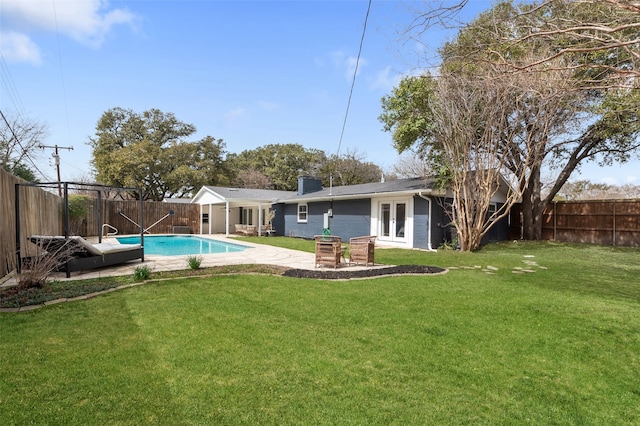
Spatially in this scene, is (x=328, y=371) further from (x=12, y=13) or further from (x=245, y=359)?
(x=12, y=13)

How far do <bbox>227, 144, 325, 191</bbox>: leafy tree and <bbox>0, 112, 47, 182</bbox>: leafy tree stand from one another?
16.5m

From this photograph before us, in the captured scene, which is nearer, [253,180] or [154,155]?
[154,155]

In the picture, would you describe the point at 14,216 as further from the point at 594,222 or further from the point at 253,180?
the point at 253,180

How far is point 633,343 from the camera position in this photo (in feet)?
13.1

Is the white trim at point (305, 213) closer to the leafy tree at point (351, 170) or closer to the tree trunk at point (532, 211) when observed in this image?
the tree trunk at point (532, 211)

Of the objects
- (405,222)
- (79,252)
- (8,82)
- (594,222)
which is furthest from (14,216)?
(594,222)

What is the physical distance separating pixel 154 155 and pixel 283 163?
13.4 meters

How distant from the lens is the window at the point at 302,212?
Result: 21094 millimetres

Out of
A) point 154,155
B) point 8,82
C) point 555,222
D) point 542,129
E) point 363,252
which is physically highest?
point 8,82

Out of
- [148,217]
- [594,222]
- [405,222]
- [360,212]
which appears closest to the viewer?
[405,222]

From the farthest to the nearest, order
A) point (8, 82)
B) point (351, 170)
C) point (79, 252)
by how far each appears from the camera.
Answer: point (351, 170)
point (8, 82)
point (79, 252)

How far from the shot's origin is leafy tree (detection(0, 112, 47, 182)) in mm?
20797

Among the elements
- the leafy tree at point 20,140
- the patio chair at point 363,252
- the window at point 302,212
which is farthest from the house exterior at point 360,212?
the leafy tree at point 20,140

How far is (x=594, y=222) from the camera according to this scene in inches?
635
